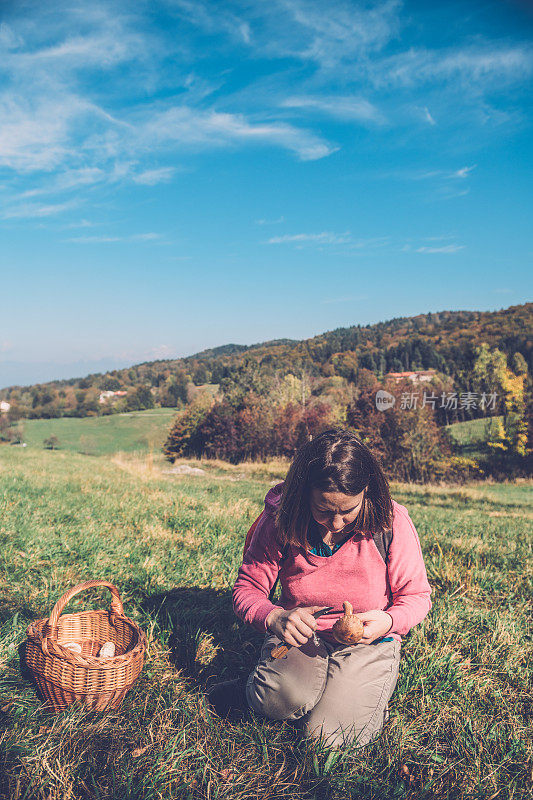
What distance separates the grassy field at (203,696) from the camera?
193cm

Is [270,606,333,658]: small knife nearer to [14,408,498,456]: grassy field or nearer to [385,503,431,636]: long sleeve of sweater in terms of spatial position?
[385,503,431,636]: long sleeve of sweater

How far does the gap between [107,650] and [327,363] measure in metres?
78.6

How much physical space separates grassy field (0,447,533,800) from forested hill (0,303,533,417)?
61770 mm

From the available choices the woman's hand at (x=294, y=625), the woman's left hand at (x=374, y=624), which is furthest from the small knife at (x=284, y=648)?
the woman's left hand at (x=374, y=624)

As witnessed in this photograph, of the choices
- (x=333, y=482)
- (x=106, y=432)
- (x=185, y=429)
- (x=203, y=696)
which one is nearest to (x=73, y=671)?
(x=203, y=696)

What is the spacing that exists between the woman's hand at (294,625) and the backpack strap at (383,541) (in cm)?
45

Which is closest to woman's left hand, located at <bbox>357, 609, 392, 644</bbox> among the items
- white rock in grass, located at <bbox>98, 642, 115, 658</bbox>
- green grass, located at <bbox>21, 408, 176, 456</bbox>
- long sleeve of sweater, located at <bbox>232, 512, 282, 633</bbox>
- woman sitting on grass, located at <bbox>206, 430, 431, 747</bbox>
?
woman sitting on grass, located at <bbox>206, 430, 431, 747</bbox>

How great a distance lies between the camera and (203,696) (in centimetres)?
239

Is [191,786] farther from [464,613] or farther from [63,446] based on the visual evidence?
[63,446]

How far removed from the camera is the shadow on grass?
2717mm

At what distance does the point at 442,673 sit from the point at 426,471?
25.9m

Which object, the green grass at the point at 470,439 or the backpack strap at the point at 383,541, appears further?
the green grass at the point at 470,439

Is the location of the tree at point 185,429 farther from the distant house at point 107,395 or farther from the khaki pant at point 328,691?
the distant house at point 107,395

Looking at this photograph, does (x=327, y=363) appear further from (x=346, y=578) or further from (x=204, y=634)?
(x=346, y=578)
